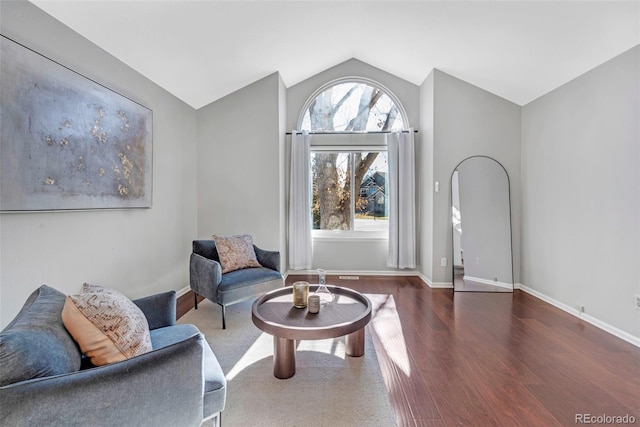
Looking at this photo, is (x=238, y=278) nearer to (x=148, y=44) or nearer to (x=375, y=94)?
(x=148, y=44)

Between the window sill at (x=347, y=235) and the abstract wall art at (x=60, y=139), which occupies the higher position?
the abstract wall art at (x=60, y=139)

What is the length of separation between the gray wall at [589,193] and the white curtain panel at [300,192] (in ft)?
9.87

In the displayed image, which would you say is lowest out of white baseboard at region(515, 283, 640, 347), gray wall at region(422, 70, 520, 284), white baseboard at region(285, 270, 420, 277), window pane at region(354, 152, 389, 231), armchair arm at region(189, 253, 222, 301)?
white baseboard at region(515, 283, 640, 347)

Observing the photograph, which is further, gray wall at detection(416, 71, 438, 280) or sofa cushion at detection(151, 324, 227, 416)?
gray wall at detection(416, 71, 438, 280)

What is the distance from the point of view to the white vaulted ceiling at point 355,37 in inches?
91.7

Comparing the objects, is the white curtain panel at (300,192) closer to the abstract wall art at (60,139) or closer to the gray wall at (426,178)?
the gray wall at (426,178)

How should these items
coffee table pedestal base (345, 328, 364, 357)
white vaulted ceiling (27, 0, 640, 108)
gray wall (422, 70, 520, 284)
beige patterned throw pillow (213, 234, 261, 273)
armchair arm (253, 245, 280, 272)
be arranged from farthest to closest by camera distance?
gray wall (422, 70, 520, 284), armchair arm (253, 245, 280, 272), beige patterned throw pillow (213, 234, 261, 273), white vaulted ceiling (27, 0, 640, 108), coffee table pedestal base (345, 328, 364, 357)

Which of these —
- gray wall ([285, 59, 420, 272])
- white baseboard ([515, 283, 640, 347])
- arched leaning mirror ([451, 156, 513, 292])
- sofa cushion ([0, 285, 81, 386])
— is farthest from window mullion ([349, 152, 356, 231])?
sofa cushion ([0, 285, 81, 386])

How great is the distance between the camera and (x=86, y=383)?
0.92 m

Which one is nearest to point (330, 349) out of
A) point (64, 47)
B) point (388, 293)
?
point (388, 293)

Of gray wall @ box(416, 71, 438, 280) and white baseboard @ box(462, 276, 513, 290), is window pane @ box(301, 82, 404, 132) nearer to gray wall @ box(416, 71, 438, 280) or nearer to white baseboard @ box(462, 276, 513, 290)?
gray wall @ box(416, 71, 438, 280)

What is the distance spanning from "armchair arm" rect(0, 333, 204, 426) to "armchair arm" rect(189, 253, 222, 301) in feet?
5.42

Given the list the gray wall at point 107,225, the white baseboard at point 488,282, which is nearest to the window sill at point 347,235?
the white baseboard at point 488,282

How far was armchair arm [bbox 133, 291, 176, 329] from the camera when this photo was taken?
68.3 inches
